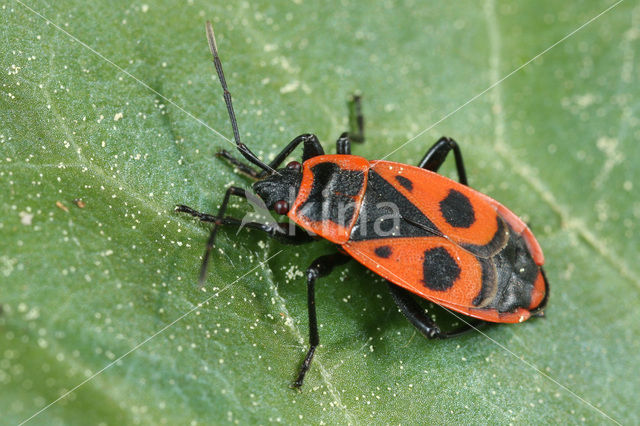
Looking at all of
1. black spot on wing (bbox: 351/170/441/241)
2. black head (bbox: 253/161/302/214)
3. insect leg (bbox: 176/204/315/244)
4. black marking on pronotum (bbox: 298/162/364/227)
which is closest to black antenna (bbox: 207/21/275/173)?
black head (bbox: 253/161/302/214)

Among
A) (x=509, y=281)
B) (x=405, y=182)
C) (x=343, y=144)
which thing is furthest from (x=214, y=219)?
(x=509, y=281)

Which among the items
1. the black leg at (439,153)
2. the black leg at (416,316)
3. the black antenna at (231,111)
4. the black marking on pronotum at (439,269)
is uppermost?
the black antenna at (231,111)

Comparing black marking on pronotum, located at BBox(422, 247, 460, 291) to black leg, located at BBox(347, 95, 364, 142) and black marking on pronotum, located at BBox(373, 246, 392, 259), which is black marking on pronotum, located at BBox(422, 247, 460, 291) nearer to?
black marking on pronotum, located at BBox(373, 246, 392, 259)

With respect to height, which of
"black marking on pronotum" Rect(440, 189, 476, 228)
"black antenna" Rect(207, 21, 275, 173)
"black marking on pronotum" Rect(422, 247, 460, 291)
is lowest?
"black marking on pronotum" Rect(422, 247, 460, 291)

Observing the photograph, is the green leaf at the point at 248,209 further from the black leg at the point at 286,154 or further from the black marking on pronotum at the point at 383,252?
the black marking on pronotum at the point at 383,252

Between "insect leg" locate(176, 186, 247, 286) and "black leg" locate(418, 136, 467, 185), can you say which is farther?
"black leg" locate(418, 136, 467, 185)

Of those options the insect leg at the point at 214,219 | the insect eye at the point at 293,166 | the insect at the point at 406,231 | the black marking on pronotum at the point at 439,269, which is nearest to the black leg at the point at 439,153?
the insect at the point at 406,231
